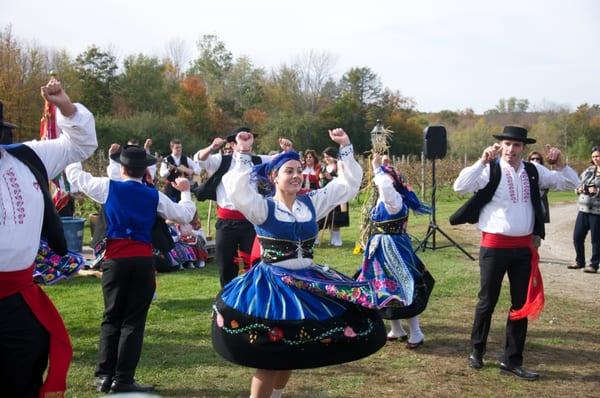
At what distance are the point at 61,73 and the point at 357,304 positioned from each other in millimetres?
32496

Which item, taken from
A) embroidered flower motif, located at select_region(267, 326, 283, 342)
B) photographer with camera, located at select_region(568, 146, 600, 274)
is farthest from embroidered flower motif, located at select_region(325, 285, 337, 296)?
photographer with camera, located at select_region(568, 146, 600, 274)

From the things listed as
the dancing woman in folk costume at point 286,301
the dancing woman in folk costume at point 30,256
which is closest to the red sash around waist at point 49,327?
the dancing woman in folk costume at point 30,256

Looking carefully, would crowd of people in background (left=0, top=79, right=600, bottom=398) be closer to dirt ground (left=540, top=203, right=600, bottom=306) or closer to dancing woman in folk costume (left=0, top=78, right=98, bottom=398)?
dancing woman in folk costume (left=0, top=78, right=98, bottom=398)

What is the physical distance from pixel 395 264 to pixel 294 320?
2.39m

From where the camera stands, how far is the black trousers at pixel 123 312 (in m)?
4.70

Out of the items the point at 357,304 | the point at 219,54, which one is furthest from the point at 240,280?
the point at 219,54

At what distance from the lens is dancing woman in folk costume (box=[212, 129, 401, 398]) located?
3.43 meters

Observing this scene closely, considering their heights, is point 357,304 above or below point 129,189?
below

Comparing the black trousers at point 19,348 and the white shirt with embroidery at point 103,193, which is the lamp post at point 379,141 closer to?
the white shirt with embroidery at point 103,193

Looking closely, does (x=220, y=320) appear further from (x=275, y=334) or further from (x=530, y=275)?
(x=530, y=275)

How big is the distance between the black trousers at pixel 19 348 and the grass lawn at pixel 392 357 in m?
1.96

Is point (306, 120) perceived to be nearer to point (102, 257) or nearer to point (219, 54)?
point (219, 54)

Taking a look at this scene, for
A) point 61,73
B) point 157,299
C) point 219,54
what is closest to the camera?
point 157,299

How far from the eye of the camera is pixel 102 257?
16.0 feet
